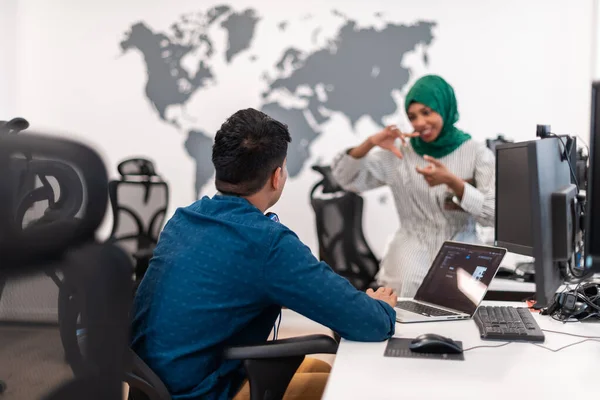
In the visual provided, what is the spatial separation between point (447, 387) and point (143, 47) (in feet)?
12.0

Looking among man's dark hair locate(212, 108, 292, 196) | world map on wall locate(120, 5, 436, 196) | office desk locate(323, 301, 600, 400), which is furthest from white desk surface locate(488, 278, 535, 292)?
world map on wall locate(120, 5, 436, 196)

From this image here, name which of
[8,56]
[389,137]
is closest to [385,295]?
[389,137]

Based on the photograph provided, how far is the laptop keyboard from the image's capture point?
1.76 m

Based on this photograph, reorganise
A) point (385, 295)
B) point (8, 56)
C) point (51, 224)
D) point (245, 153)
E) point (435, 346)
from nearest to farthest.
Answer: point (51, 224)
point (435, 346)
point (245, 153)
point (385, 295)
point (8, 56)

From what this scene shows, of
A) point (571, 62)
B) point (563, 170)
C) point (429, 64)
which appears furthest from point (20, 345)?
point (571, 62)

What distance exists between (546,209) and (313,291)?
0.53 metres

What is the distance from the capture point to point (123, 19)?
4250 millimetres

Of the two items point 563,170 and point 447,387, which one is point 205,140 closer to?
point 563,170

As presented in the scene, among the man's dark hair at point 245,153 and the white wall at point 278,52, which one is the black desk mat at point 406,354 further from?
the white wall at point 278,52

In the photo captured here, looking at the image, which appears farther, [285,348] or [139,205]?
[139,205]

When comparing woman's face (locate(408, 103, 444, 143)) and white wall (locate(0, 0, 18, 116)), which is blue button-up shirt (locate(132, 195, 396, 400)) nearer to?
woman's face (locate(408, 103, 444, 143))

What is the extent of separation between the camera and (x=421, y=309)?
1.82 metres

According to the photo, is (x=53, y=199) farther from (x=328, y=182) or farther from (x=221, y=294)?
(x=328, y=182)

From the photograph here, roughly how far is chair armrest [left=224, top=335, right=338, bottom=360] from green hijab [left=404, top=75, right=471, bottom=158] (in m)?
1.23
